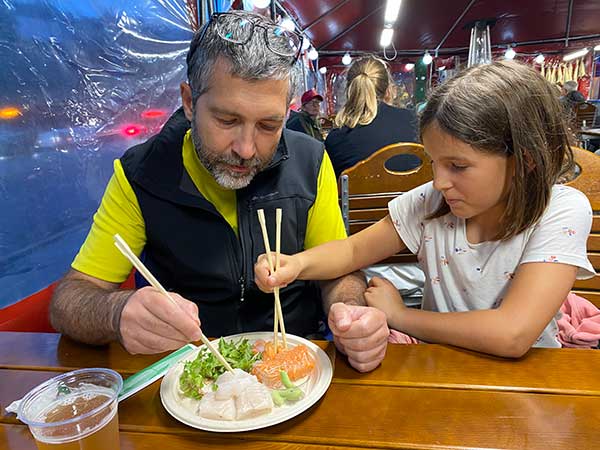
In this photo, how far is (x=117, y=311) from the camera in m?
0.88

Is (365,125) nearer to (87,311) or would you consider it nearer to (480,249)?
(480,249)

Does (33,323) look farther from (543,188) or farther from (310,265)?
(543,188)

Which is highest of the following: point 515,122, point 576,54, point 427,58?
point 515,122

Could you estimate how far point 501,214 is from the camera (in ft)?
3.83

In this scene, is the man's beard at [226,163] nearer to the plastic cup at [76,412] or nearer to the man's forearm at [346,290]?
the man's forearm at [346,290]

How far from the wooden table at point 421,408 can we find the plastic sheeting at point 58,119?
2.28ft

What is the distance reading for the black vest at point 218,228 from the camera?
1.25 meters

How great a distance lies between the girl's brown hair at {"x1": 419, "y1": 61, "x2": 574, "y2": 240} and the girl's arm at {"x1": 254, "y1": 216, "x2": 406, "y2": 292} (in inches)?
15.8

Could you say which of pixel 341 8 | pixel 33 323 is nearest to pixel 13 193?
pixel 33 323

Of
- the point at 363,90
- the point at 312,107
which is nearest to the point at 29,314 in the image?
the point at 363,90

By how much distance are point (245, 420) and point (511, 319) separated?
0.62 meters

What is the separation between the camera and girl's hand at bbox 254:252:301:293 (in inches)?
37.7

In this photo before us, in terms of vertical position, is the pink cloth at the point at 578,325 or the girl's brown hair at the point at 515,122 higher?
the girl's brown hair at the point at 515,122

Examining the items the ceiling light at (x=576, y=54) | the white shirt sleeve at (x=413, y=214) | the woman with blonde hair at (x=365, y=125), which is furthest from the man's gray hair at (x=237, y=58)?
the ceiling light at (x=576, y=54)
